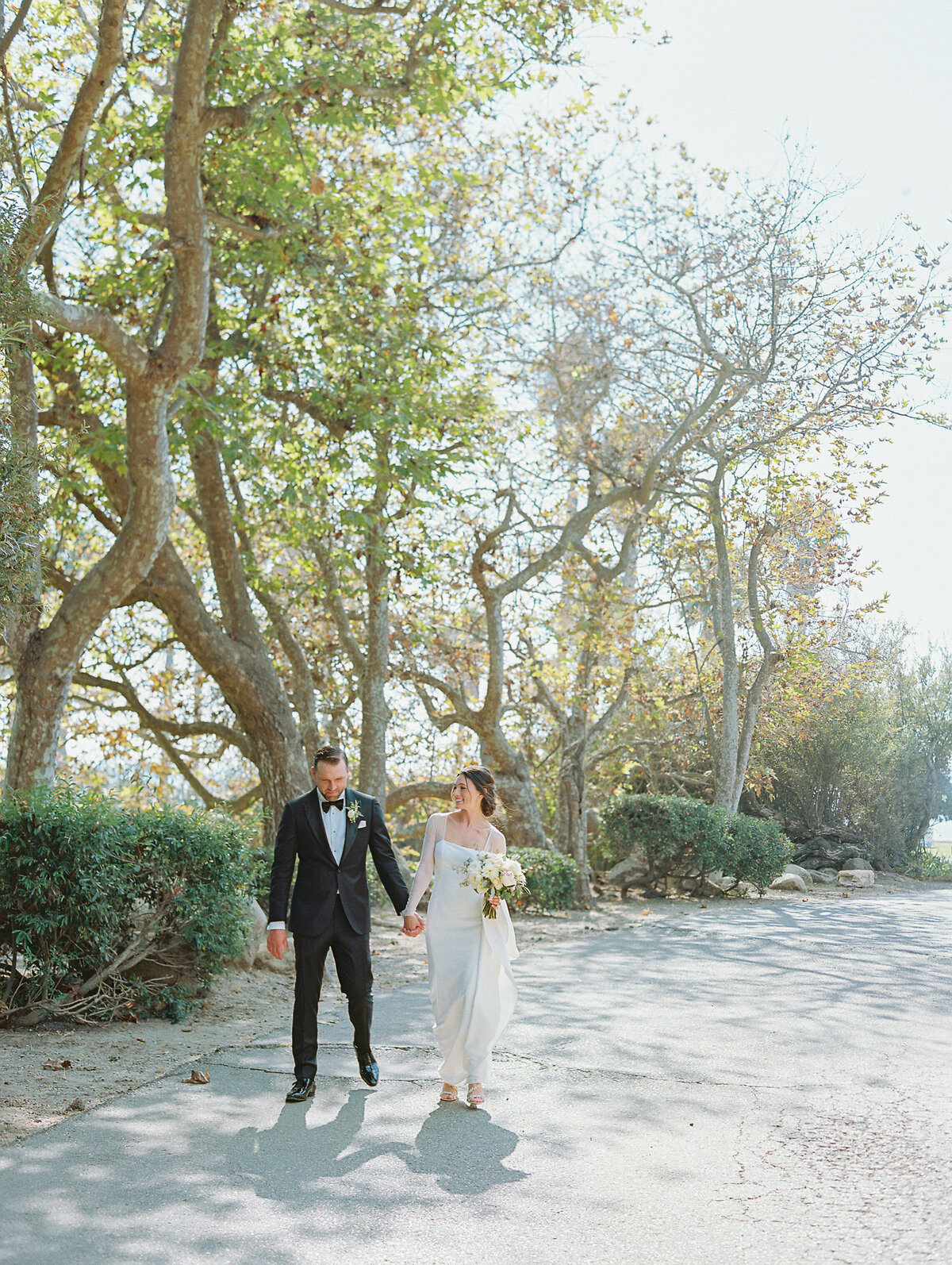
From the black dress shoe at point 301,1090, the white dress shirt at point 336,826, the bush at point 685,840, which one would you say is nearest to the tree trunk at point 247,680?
the bush at point 685,840

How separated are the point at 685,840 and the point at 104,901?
1298cm

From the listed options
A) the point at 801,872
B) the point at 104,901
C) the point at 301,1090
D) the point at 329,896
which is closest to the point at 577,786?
the point at 801,872

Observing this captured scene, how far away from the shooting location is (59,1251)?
12.2 ft

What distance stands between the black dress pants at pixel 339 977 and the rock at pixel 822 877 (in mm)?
20446

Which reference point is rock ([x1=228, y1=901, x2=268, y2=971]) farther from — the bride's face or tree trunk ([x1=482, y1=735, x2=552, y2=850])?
tree trunk ([x1=482, y1=735, x2=552, y2=850])

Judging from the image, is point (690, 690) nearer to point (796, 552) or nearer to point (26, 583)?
point (796, 552)

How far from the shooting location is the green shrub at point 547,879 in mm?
16555

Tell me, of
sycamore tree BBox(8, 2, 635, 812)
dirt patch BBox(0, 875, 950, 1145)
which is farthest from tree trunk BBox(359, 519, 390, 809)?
dirt patch BBox(0, 875, 950, 1145)

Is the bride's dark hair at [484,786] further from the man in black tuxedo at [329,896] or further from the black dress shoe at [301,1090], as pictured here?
the black dress shoe at [301,1090]

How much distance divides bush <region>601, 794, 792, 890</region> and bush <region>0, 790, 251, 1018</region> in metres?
11.4

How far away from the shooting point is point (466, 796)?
6605mm

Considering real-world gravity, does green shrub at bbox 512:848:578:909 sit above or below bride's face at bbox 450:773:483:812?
below

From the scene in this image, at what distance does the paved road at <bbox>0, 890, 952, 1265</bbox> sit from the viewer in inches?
155

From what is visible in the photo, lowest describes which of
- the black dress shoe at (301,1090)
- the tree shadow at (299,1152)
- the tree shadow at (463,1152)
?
the tree shadow at (463,1152)
